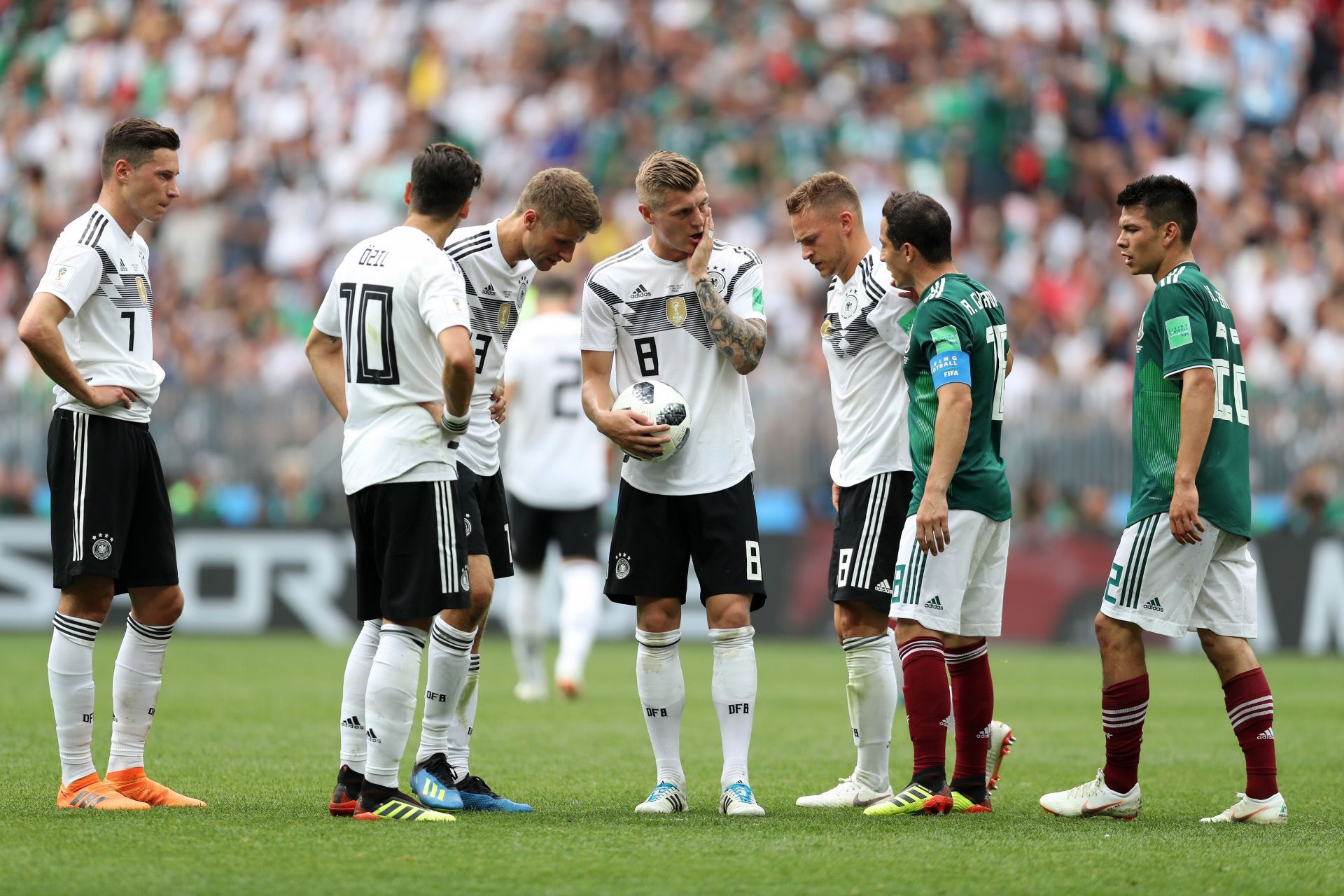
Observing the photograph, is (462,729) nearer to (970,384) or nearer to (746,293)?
(746,293)

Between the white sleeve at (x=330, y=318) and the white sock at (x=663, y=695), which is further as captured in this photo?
the white sock at (x=663, y=695)

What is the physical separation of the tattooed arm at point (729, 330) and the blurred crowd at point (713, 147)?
1036 cm

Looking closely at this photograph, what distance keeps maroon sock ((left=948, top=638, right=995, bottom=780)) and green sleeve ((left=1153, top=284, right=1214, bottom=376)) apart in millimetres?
1336

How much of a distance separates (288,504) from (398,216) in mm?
6419

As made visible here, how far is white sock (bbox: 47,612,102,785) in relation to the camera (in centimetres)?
639

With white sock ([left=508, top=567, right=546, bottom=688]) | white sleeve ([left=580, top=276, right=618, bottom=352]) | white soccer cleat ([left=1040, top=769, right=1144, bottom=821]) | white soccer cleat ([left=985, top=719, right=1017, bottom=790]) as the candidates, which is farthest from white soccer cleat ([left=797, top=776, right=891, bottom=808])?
white sock ([left=508, top=567, right=546, bottom=688])

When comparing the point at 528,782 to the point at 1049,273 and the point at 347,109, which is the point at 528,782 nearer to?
the point at 1049,273

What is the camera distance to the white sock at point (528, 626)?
37.7 ft

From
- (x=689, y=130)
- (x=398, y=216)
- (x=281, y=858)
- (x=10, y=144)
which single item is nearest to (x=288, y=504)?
(x=398, y=216)

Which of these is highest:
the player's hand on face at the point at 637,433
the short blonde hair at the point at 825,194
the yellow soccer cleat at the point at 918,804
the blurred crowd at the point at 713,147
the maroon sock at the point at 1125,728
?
the blurred crowd at the point at 713,147

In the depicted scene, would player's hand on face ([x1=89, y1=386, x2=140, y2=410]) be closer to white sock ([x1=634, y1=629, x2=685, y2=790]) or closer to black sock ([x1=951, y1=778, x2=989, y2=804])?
white sock ([x1=634, y1=629, x2=685, y2=790])

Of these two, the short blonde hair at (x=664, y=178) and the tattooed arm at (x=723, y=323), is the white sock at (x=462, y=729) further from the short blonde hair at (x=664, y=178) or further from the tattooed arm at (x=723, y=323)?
the short blonde hair at (x=664, y=178)

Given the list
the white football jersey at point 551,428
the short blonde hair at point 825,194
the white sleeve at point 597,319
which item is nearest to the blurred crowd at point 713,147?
the white football jersey at point 551,428

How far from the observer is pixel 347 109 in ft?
77.3
